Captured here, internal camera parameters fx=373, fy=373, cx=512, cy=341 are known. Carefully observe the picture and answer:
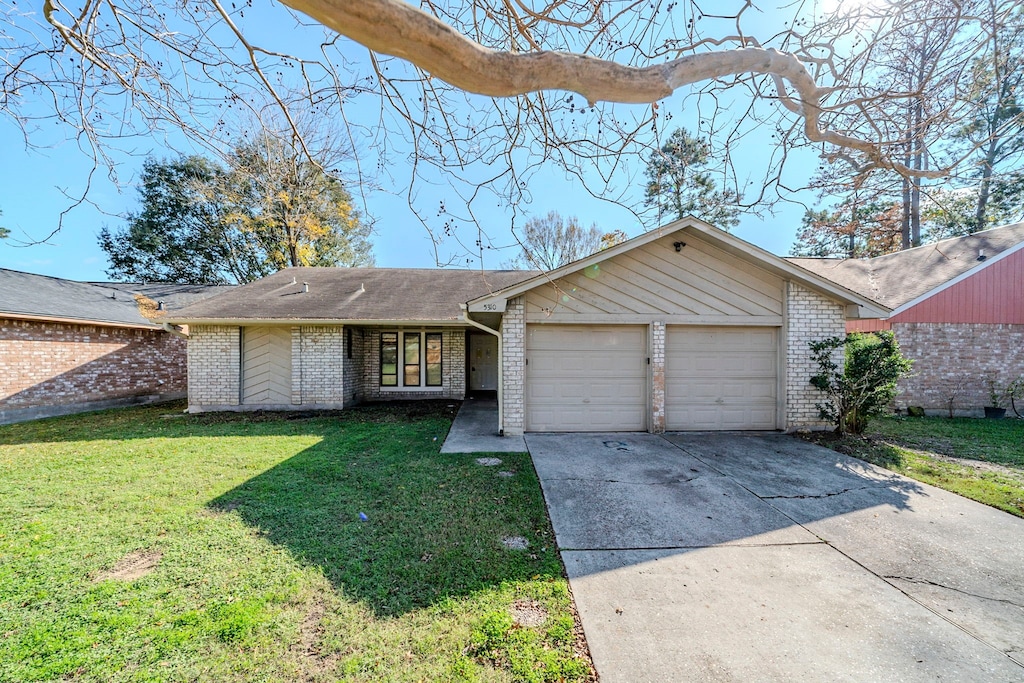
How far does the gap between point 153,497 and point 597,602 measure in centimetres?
542

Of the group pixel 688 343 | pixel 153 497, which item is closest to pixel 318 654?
pixel 153 497

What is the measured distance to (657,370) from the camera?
7289 mm

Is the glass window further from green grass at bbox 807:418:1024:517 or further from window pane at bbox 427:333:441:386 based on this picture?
green grass at bbox 807:418:1024:517

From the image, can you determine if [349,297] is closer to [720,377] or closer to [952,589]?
[720,377]

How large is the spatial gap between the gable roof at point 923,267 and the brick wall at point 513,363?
7.55m

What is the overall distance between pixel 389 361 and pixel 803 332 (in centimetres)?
1118

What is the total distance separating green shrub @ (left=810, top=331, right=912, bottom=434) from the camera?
6730 millimetres

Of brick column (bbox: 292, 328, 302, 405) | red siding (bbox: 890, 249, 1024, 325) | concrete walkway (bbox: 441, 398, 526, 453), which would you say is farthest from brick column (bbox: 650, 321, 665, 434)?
brick column (bbox: 292, 328, 302, 405)

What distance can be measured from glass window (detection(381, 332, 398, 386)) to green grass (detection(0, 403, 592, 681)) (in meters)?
6.48

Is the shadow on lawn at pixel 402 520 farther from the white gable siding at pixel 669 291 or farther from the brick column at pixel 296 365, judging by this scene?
the brick column at pixel 296 365

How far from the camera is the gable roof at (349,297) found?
9961 millimetres

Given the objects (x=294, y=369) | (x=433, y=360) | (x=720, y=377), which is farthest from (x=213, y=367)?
(x=720, y=377)

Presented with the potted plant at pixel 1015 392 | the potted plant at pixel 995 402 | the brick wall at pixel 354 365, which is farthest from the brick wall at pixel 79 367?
the potted plant at pixel 1015 392

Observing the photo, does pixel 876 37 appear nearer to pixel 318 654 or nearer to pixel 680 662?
pixel 680 662
